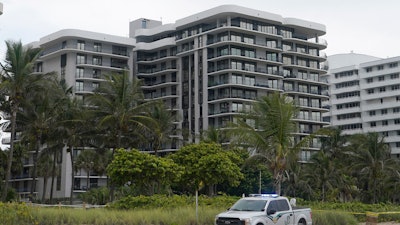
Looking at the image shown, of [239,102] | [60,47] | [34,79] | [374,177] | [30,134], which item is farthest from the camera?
[60,47]

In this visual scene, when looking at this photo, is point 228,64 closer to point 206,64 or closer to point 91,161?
point 206,64

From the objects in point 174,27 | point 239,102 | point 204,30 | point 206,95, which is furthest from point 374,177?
point 174,27

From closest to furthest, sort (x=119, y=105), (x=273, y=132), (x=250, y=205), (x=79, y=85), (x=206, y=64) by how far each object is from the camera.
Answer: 1. (x=250, y=205)
2. (x=273, y=132)
3. (x=119, y=105)
4. (x=206, y=64)
5. (x=79, y=85)

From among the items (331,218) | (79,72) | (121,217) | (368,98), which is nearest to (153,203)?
(121,217)

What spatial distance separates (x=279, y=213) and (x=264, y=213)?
887 mm

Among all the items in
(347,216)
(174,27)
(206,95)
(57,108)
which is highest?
(174,27)

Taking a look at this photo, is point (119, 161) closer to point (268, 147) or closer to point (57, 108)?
point (268, 147)

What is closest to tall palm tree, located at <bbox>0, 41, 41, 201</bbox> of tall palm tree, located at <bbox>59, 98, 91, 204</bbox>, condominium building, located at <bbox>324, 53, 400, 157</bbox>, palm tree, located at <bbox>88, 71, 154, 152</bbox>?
palm tree, located at <bbox>88, 71, 154, 152</bbox>

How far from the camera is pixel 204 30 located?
3361 inches

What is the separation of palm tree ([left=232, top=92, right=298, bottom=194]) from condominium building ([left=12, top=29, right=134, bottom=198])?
53350 mm

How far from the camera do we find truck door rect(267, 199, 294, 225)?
68.2 ft

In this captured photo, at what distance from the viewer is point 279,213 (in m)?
21.2

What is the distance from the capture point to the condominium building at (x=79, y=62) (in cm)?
8219

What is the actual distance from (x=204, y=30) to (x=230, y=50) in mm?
5960
